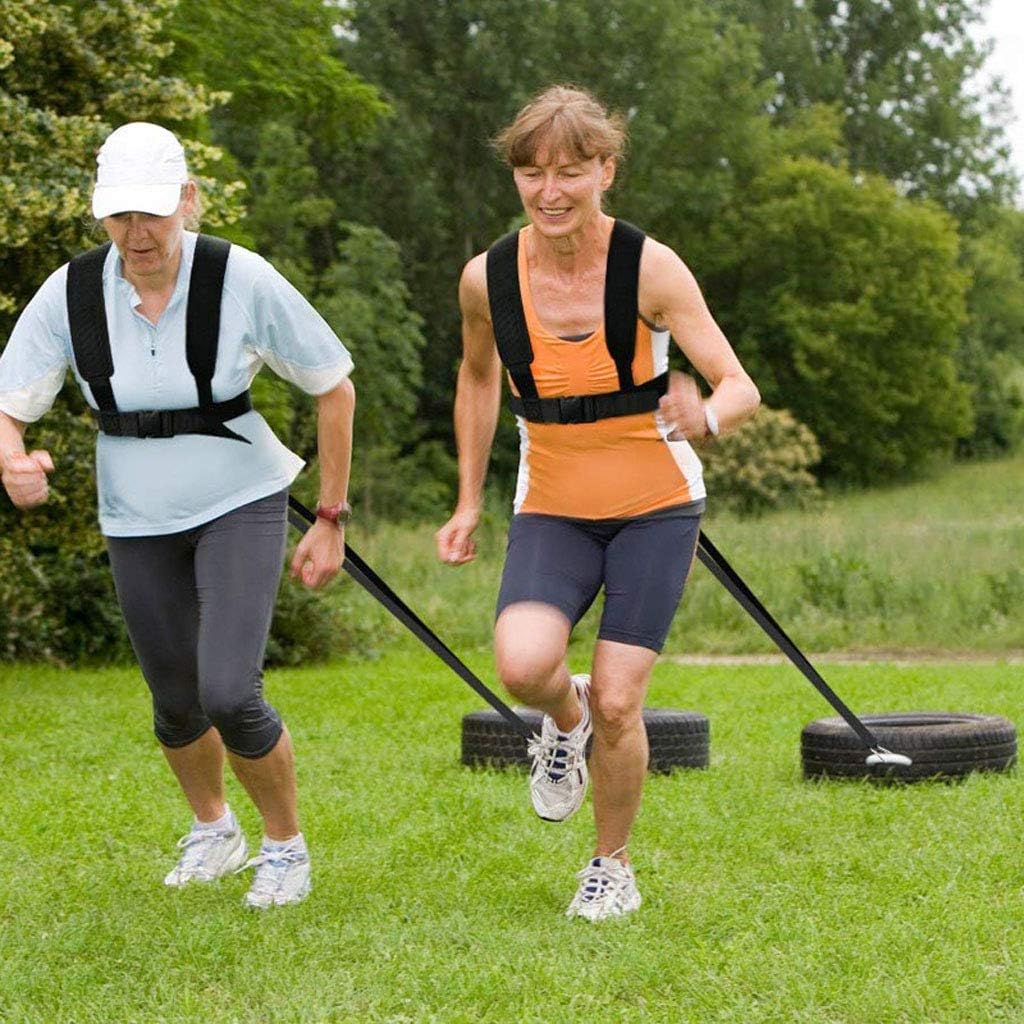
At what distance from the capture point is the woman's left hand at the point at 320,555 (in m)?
5.45

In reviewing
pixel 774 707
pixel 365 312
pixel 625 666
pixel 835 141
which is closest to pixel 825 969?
pixel 625 666

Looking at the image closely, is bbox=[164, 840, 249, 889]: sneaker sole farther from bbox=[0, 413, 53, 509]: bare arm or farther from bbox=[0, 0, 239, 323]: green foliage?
bbox=[0, 0, 239, 323]: green foliage

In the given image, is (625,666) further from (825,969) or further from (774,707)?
(774,707)

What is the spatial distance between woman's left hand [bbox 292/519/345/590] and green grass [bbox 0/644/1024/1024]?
96 centimetres

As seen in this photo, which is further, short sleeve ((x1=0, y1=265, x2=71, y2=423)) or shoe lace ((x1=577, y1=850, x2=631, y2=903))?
shoe lace ((x1=577, y1=850, x2=631, y2=903))

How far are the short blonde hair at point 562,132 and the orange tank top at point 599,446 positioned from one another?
0.32 meters

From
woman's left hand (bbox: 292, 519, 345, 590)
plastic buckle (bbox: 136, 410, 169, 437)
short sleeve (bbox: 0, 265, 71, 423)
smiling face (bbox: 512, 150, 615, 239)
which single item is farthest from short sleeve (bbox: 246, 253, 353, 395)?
smiling face (bbox: 512, 150, 615, 239)

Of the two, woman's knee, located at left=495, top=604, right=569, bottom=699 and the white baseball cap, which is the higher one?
the white baseball cap

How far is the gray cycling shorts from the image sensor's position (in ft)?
17.5

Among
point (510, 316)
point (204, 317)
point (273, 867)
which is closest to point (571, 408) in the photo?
point (510, 316)

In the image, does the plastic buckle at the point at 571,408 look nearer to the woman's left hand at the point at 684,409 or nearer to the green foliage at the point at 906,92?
the woman's left hand at the point at 684,409

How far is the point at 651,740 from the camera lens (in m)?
8.48

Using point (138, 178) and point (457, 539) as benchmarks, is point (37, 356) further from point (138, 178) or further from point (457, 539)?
point (457, 539)

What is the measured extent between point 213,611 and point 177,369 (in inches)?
26.6
